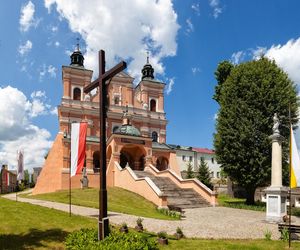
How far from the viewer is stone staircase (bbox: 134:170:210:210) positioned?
963 inches

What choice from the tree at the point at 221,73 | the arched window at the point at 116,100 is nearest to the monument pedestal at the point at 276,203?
the tree at the point at 221,73

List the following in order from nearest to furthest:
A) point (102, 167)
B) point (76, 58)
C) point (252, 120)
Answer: point (102, 167) < point (252, 120) < point (76, 58)

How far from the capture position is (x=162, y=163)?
43219 millimetres

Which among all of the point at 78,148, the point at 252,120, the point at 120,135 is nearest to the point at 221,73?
the point at 252,120

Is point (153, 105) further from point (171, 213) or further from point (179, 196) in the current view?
point (171, 213)

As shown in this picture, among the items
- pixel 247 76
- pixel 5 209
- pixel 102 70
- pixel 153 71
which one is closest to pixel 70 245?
pixel 102 70

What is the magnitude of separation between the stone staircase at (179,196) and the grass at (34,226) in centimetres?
1072

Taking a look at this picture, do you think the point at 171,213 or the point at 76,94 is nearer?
the point at 171,213

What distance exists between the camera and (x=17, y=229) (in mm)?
11086

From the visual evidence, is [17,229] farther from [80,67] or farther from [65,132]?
[80,67]

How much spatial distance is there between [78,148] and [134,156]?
2486 centimetres

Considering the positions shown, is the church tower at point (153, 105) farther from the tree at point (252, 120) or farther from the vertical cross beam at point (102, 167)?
the vertical cross beam at point (102, 167)

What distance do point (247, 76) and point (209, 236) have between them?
19248 millimetres

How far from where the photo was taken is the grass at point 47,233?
976cm
